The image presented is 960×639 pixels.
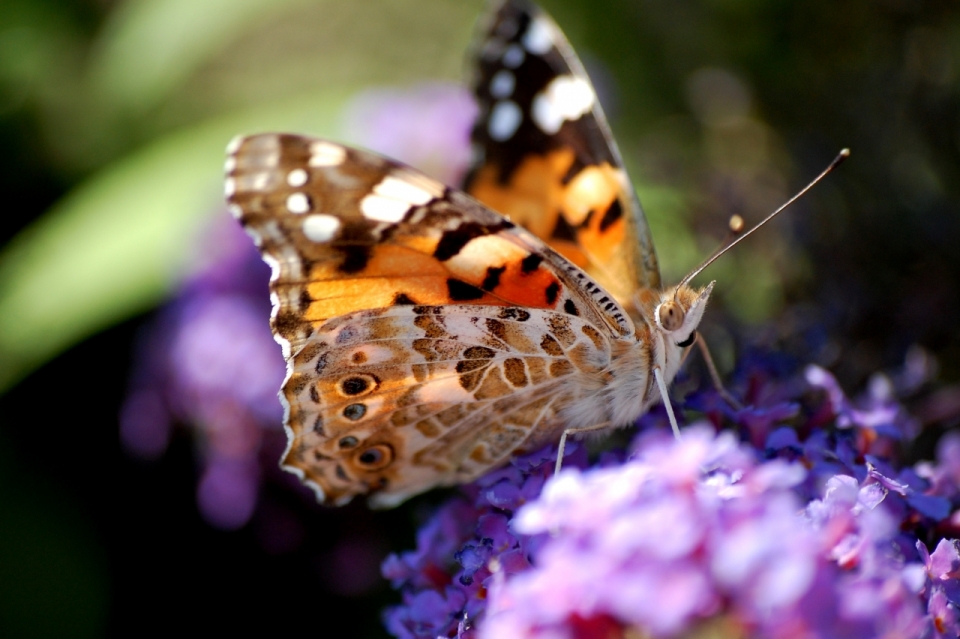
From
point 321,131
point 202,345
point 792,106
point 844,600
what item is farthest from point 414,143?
point 844,600

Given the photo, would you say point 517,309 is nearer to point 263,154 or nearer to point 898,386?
point 263,154

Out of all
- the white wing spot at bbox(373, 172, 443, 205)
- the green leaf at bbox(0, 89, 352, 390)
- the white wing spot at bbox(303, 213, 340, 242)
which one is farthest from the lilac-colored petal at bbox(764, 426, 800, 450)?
the green leaf at bbox(0, 89, 352, 390)

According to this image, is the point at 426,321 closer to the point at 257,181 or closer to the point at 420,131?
the point at 257,181

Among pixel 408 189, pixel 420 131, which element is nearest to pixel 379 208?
pixel 408 189

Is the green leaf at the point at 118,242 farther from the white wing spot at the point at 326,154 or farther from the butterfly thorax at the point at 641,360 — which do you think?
the butterfly thorax at the point at 641,360

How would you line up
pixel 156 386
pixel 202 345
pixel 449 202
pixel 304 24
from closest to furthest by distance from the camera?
pixel 449 202 < pixel 202 345 < pixel 156 386 < pixel 304 24

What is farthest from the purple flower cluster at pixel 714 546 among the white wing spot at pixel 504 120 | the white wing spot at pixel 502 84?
the white wing spot at pixel 502 84
